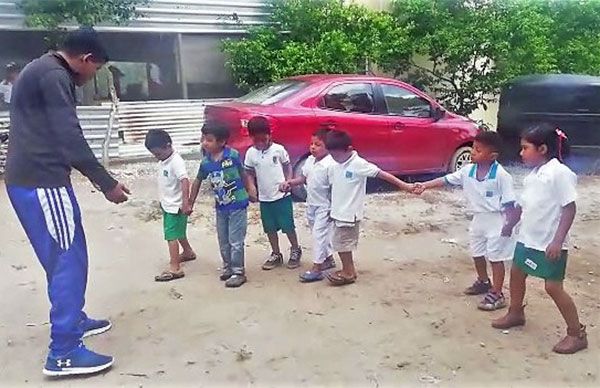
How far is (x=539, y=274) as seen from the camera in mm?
3209

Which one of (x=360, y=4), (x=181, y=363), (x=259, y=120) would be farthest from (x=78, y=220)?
(x=360, y=4)

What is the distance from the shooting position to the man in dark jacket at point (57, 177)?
9.50 ft

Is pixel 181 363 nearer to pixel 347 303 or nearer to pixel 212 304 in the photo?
pixel 212 304

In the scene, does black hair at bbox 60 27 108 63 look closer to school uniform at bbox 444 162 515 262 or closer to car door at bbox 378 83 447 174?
school uniform at bbox 444 162 515 262

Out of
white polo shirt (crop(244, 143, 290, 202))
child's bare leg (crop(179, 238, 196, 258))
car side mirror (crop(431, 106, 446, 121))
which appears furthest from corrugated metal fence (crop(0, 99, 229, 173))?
white polo shirt (crop(244, 143, 290, 202))

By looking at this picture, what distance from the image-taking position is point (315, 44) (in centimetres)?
974

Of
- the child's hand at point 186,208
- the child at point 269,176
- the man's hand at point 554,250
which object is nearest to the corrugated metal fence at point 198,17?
the child at point 269,176

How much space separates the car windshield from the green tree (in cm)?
225

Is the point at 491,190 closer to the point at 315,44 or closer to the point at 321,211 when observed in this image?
the point at 321,211

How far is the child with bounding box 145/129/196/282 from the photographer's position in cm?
420

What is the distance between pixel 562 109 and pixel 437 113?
1916 millimetres

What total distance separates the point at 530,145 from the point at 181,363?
1969mm

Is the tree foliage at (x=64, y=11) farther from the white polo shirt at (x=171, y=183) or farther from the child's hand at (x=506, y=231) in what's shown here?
the child's hand at (x=506, y=231)

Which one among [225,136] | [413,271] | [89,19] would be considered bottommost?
[413,271]
